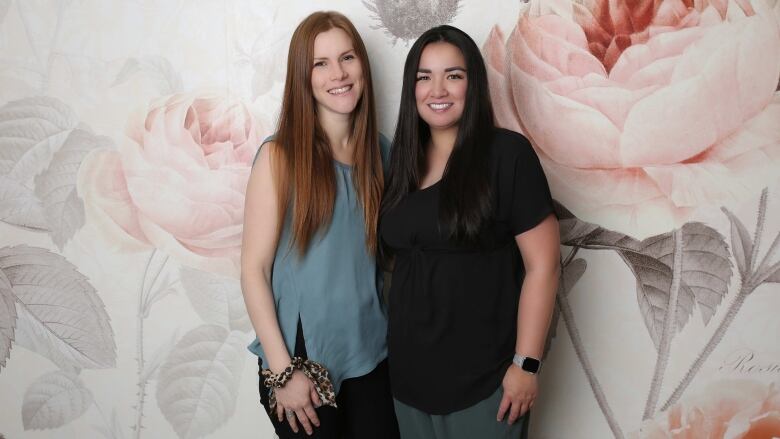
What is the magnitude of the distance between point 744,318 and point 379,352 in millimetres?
1114

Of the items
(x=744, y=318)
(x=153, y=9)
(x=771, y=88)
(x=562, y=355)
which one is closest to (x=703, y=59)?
(x=771, y=88)

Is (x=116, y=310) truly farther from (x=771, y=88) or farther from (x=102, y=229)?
(x=771, y=88)

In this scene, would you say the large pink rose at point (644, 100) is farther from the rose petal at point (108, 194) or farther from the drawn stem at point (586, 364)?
the rose petal at point (108, 194)

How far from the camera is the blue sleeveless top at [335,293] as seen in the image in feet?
5.25

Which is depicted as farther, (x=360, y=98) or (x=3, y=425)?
(x=3, y=425)

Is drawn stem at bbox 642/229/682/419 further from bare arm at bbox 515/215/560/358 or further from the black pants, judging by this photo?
the black pants

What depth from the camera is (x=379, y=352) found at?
168cm

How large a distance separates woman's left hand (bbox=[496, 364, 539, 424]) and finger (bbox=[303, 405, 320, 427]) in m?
0.43

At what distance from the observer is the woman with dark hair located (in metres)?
1.45

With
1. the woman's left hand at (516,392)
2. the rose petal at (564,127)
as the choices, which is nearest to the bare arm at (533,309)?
the woman's left hand at (516,392)

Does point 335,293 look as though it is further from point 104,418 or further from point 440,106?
point 104,418

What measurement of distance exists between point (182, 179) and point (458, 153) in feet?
3.14

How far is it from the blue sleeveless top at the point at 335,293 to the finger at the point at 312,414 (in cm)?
9

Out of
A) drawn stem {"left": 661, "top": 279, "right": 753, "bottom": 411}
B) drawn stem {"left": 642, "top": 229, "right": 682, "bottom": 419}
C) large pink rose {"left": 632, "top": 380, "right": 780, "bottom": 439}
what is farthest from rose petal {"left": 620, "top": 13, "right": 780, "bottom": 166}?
large pink rose {"left": 632, "top": 380, "right": 780, "bottom": 439}
